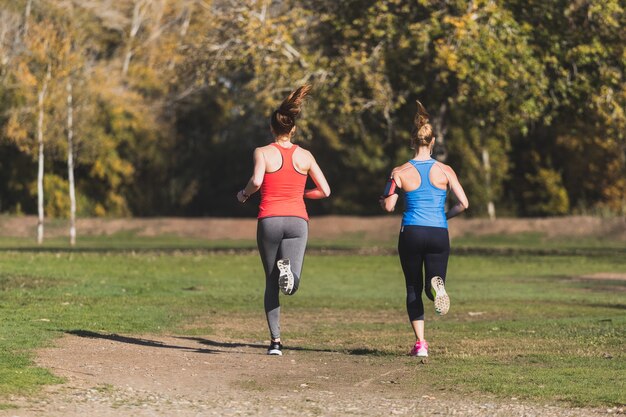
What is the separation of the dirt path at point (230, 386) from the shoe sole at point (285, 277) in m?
0.67

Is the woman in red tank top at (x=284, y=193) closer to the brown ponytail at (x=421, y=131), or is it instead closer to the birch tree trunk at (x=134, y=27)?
the brown ponytail at (x=421, y=131)

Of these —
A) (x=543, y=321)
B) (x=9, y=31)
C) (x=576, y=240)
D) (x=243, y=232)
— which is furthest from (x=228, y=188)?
(x=543, y=321)

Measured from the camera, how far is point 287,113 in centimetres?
1238

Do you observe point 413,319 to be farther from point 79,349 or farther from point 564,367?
point 79,349

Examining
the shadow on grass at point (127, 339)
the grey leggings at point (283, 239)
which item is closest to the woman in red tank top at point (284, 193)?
the grey leggings at point (283, 239)

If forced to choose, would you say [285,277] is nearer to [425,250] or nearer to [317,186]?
[317,186]

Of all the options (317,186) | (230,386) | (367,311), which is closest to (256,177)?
(317,186)

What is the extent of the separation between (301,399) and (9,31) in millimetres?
41022

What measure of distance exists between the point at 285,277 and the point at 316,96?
78.2ft

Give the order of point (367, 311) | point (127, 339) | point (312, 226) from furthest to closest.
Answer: point (312, 226)
point (367, 311)
point (127, 339)

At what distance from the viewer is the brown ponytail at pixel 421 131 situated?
40.4 feet

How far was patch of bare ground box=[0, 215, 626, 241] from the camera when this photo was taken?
47562 mm

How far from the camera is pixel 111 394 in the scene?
9.93 meters

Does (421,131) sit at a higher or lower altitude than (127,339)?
higher
